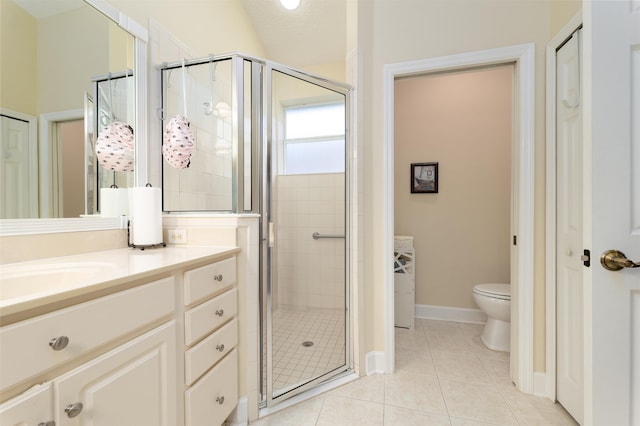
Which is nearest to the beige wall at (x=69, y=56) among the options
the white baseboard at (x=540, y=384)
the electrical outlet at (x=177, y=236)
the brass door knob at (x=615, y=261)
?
the electrical outlet at (x=177, y=236)

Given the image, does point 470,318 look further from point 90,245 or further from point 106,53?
point 106,53

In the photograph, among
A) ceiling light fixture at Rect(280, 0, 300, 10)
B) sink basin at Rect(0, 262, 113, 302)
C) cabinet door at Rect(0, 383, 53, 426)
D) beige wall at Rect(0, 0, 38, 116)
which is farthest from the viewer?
ceiling light fixture at Rect(280, 0, 300, 10)

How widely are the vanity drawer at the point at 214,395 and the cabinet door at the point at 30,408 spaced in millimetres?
503

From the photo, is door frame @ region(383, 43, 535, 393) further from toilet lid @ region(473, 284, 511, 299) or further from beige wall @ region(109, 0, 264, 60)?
beige wall @ region(109, 0, 264, 60)

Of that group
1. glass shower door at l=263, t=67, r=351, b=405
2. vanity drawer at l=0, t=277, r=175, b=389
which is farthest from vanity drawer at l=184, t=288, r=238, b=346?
glass shower door at l=263, t=67, r=351, b=405

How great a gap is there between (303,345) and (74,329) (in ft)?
5.14

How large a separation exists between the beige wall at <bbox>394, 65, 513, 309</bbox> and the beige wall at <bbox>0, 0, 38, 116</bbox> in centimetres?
249

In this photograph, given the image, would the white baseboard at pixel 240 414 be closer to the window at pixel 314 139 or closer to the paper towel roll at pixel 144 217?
the paper towel roll at pixel 144 217

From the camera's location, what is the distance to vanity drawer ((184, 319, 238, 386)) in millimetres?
1009

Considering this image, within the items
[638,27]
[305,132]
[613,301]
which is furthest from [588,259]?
[305,132]

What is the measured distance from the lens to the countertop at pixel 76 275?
557mm

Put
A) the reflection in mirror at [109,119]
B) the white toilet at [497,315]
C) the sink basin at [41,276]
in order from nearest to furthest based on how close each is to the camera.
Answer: the sink basin at [41,276], the reflection in mirror at [109,119], the white toilet at [497,315]

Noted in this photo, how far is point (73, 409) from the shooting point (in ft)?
2.03

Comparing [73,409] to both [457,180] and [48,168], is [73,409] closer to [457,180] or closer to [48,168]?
[48,168]
